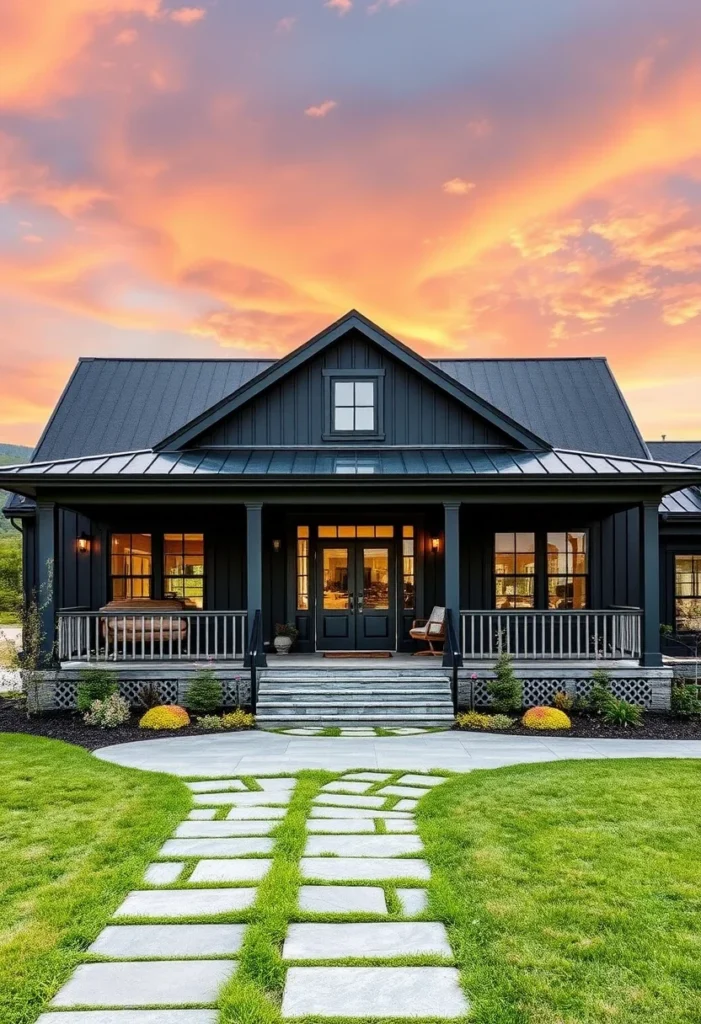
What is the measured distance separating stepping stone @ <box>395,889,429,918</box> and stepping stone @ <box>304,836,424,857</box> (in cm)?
61

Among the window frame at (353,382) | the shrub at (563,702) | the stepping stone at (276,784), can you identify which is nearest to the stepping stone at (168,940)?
the stepping stone at (276,784)

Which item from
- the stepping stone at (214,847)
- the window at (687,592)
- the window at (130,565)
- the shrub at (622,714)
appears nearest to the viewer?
the stepping stone at (214,847)

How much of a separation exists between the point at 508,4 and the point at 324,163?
4524 millimetres

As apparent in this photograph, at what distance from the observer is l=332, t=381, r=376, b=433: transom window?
13094mm

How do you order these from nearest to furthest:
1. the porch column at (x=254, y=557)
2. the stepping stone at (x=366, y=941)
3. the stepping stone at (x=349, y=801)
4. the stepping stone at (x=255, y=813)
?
the stepping stone at (x=366, y=941), the stepping stone at (x=255, y=813), the stepping stone at (x=349, y=801), the porch column at (x=254, y=557)

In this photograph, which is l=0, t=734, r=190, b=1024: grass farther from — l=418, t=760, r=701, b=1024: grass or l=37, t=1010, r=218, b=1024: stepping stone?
A: l=418, t=760, r=701, b=1024: grass

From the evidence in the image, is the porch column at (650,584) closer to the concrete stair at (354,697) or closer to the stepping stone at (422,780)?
the concrete stair at (354,697)

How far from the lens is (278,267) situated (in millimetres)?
16922

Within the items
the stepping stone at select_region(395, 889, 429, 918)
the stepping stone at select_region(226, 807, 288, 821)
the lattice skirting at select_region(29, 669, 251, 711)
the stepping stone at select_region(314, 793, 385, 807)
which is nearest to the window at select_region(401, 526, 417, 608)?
the lattice skirting at select_region(29, 669, 251, 711)

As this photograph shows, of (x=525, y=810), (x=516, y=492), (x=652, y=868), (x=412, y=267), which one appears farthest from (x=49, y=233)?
(x=652, y=868)

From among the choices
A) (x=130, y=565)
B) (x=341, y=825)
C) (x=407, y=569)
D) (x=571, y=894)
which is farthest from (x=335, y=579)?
(x=571, y=894)

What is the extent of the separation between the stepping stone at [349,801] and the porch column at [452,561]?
496 centimetres

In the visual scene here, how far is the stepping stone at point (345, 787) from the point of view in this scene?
6587 mm

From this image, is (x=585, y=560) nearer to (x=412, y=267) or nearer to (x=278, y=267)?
(x=412, y=267)
